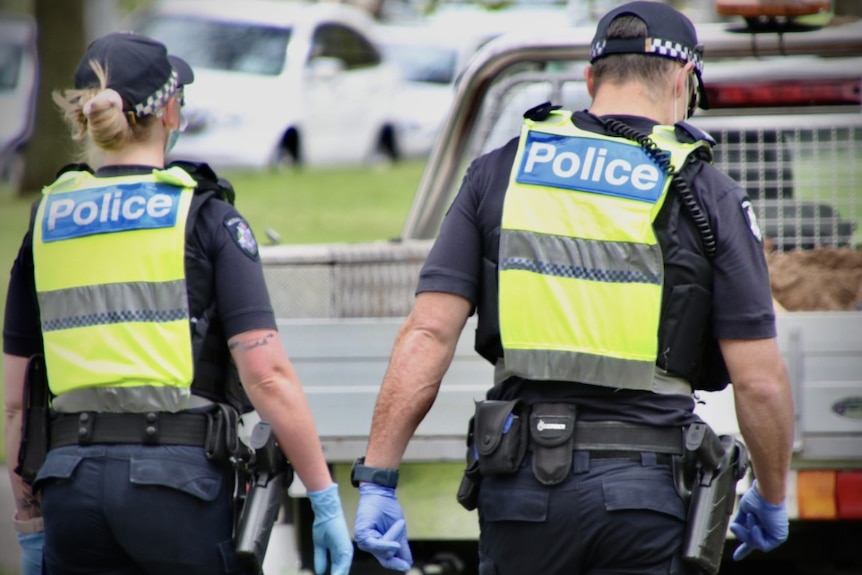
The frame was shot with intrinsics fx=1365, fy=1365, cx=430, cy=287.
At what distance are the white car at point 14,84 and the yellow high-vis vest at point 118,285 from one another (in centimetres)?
1662

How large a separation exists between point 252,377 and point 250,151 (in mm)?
13271

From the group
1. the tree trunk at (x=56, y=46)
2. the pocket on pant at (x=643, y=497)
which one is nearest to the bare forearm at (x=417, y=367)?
the pocket on pant at (x=643, y=497)

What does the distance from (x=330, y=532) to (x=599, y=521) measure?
0.78 metres

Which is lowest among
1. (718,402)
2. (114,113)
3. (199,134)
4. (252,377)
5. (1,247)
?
(1,247)

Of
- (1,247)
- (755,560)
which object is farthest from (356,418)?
(1,247)

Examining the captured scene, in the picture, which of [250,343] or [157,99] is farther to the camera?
[157,99]

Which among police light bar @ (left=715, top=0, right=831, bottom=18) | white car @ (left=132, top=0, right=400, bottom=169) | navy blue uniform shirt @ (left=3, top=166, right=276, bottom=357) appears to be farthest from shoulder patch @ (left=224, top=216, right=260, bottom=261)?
white car @ (left=132, top=0, right=400, bottom=169)

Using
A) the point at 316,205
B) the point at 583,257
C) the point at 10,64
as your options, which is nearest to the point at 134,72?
the point at 583,257

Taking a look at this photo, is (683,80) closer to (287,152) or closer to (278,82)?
(278,82)

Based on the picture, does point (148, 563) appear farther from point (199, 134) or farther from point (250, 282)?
point (199, 134)

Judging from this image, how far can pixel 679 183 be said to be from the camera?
2.88 metres

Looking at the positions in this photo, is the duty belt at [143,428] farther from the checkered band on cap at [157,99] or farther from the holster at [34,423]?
the checkered band on cap at [157,99]

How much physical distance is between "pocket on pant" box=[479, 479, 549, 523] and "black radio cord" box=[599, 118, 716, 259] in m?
0.63

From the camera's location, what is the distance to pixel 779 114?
5207 millimetres
